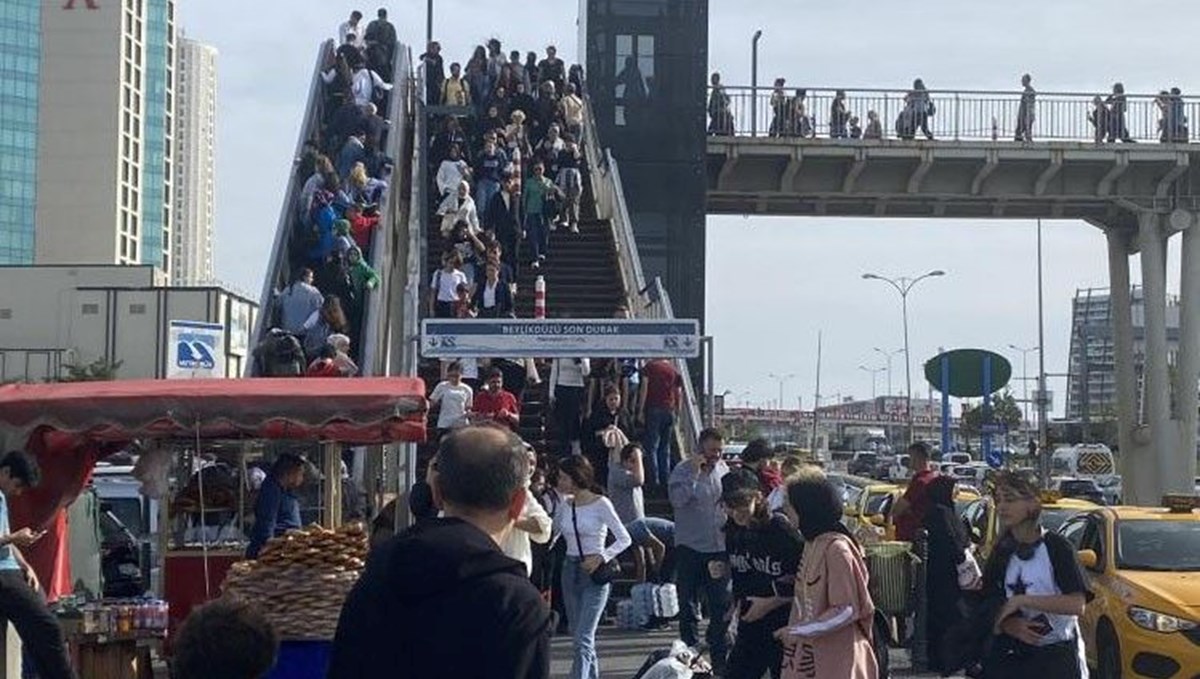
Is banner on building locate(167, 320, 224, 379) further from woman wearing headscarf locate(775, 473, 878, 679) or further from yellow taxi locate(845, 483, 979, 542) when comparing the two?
woman wearing headscarf locate(775, 473, 878, 679)

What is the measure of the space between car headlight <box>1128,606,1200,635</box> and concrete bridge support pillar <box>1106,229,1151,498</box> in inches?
1289

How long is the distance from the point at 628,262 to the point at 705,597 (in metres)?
12.7

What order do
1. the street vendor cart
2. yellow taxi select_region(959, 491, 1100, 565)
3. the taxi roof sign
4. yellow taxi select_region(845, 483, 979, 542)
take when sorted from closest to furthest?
the street vendor cart < the taxi roof sign < yellow taxi select_region(959, 491, 1100, 565) < yellow taxi select_region(845, 483, 979, 542)

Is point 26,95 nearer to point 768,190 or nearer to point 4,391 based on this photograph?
point 768,190

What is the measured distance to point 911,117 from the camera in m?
41.1

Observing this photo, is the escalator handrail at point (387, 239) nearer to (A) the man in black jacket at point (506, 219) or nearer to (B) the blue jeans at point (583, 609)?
(A) the man in black jacket at point (506, 219)

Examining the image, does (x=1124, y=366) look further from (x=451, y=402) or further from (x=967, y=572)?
(x=967, y=572)

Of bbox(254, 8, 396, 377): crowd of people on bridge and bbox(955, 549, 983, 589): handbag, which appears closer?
bbox(955, 549, 983, 589): handbag

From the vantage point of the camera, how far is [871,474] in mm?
68812

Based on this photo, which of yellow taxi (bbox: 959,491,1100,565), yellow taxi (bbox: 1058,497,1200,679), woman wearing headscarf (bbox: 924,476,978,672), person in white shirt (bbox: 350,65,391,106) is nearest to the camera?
woman wearing headscarf (bbox: 924,476,978,672)

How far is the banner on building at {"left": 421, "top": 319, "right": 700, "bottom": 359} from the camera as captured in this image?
15.3 m

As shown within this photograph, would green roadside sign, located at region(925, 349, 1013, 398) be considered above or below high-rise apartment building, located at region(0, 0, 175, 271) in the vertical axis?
below

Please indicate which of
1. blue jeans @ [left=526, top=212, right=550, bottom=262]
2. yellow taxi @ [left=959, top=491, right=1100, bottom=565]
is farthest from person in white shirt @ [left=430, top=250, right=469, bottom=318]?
yellow taxi @ [left=959, top=491, right=1100, bottom=565]

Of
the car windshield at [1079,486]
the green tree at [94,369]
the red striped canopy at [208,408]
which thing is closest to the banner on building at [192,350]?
the red striped canopy at [208,408]
